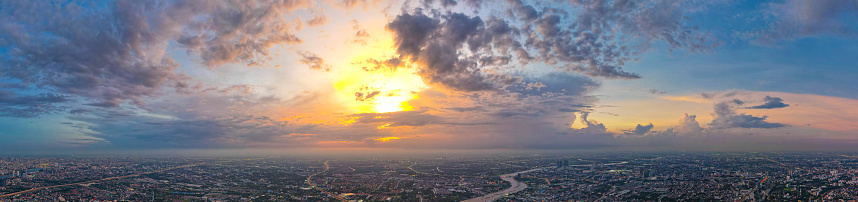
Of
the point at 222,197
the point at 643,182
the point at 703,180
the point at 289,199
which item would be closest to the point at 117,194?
the point at 222,197

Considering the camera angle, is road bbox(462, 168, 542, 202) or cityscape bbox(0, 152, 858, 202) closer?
cityscape bbox(0, 152, 858, 202)

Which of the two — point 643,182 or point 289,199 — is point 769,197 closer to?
point 643,182

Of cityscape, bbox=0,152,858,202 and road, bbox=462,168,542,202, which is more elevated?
cityscape, bbox=0,152,858,202

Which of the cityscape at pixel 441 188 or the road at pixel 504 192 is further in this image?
the road at pixel 504 192

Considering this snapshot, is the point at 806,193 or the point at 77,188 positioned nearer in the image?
the point at 806,193

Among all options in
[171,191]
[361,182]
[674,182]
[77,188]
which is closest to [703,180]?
[674,182]

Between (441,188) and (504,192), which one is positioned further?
(441,188)

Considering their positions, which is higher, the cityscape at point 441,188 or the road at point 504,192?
the cityscape at point 441,188

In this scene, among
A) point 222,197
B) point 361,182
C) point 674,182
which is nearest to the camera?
point 222,197

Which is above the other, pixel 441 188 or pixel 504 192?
pixel 441 188

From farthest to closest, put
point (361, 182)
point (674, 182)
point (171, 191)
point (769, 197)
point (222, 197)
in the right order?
point (361, 182), point (674, 182), point (171, 191), point (222, 197), point (769, 197)
